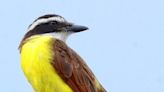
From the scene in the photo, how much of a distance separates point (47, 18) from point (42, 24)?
13cm

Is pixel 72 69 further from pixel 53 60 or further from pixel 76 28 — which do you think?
pixel 76 28

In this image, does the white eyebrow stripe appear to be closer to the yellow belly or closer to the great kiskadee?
the great kiskadee

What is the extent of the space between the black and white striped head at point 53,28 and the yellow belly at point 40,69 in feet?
1.58

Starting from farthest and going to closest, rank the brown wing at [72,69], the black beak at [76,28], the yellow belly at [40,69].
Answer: the black beak at [76,28]
the brown wing at [72,69]
the yellow belly at [40,69]

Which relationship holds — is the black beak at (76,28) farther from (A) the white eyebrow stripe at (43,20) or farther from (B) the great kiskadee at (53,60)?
(A) the white eyebrow stripe at (43,20)

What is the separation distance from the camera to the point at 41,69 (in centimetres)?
730

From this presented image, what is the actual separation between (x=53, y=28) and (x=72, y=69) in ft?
2.41

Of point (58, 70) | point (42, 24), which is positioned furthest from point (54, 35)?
point (58, 70)

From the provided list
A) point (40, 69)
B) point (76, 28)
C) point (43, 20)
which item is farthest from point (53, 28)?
point (40, 69)

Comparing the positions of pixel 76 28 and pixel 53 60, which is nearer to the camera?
pixel 53 60

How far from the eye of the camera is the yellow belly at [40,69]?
287 inches

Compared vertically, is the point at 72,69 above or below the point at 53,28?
below

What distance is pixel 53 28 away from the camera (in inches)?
318

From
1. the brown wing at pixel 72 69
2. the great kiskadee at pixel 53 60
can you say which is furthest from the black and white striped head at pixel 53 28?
the brown wing at pixel 72 69
